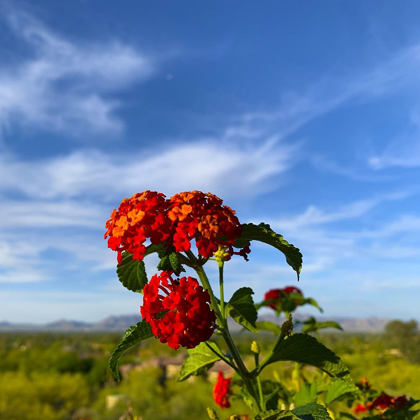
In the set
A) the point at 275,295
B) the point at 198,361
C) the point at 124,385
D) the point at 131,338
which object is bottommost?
the point at 124,385

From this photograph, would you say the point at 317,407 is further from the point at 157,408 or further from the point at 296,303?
the point at 157,408

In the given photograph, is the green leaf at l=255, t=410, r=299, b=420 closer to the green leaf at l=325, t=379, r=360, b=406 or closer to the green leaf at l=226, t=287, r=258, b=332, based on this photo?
the green leaf at l=226, t=287, r=258, b=332

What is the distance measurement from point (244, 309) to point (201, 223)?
58cm

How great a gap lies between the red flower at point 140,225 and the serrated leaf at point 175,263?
0.21ft

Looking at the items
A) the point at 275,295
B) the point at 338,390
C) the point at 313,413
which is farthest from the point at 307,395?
the point at 275,295

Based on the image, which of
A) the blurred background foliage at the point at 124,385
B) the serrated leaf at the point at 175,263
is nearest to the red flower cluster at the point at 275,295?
the serrated leaf at the point at 175,263

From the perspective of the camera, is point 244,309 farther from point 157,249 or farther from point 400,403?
point 400,403

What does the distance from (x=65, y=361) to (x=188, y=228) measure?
20.0 metres

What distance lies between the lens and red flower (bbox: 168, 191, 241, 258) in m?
1.36

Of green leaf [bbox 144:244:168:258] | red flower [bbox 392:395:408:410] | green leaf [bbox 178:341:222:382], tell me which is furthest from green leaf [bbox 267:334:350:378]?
red flower [bbox 392:395:408:410]

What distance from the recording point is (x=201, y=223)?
4.51 ft

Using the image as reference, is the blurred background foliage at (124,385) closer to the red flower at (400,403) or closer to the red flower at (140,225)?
the red flower at (400,403)

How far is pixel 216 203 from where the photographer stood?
1.51 m

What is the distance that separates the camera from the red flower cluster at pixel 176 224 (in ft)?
4.49
